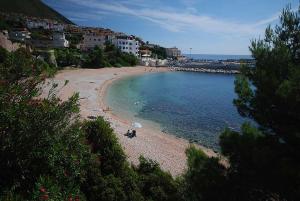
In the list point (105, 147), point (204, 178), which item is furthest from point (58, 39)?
point (204, 178)

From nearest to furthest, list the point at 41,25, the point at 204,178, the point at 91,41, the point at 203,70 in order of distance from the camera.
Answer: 1. the point at 204,178
2. the point at 91,41
3. the point at 203,70
4. the point at 41,25

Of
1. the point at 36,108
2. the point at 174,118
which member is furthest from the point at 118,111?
the point at 36,108

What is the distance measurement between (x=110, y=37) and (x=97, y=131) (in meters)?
114

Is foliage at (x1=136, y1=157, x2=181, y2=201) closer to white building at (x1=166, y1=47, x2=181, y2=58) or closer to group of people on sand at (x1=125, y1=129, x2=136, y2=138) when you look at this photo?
group of people on sand at (x1=125, y1=129, x2=136, y2=138)

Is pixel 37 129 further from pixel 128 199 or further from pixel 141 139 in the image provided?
pixel 141 139

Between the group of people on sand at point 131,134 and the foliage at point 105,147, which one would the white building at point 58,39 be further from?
the foliage at point 105,147

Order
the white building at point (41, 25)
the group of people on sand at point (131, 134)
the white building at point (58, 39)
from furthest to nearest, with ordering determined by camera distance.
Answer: the white building at point (41, 25), the white building at point (58, 39), the group of people on sand at point (131, 134)

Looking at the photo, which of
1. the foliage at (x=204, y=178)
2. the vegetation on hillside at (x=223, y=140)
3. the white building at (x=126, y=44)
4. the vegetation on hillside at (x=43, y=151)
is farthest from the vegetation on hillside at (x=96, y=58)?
the foliage at (x=204, y=178)

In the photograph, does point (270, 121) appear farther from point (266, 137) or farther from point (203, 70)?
point (203, 70)

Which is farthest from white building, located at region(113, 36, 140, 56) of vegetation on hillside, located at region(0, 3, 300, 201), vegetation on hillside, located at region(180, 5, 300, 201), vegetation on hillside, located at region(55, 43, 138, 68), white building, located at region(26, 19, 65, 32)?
vegetation on hillside, located at region(180, 5, 300, 201)

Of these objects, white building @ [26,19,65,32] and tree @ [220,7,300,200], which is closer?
tree @ [220,7,300,200]

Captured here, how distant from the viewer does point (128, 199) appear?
1059 centimetres

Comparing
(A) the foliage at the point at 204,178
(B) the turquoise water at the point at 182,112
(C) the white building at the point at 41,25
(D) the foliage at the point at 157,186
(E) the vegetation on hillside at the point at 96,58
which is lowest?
(B) the turquoise water at the point at 182,112

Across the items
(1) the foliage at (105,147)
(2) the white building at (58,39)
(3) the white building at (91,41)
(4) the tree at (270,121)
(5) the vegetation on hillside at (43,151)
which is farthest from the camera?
(3) the white building at (91,41)
